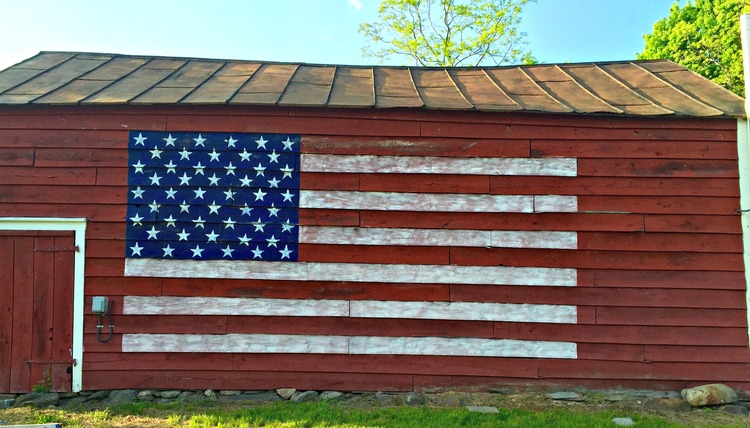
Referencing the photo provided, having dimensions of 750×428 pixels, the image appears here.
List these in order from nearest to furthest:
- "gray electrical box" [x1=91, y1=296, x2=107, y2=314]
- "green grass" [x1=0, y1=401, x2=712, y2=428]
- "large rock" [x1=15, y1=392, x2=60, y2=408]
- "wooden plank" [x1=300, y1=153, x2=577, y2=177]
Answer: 1. "green grass" [x1=0, y1=401, x2=712, y2=428]
2. "large rock" [x1=15, y1=392, x2=60, y2=408]
3. "gray electrical box" [x1=91, y1=296, x2=107, y2=314]
4. "wooden plank" [x1=300, y1=153, x2=577, y2=177]

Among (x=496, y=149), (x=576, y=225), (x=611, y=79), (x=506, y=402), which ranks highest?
(x=611, y=79)

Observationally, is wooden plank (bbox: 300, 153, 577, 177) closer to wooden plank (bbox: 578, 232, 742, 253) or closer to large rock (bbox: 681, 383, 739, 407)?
wooden plank (bbox: 578, 232, 742, 253)

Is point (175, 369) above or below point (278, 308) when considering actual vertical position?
below

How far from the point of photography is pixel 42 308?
19.8 ft

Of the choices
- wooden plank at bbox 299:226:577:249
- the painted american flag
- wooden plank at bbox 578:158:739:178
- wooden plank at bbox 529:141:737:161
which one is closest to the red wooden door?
the painted american flag

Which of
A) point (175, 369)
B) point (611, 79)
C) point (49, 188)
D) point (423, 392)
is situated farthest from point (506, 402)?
point (49, 188)

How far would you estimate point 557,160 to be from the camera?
6199 millimetres

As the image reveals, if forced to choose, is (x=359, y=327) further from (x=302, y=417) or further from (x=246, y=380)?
(x=246, y=380)

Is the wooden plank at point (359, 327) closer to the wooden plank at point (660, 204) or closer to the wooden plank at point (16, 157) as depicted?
the wooden plank at point (660, 204)

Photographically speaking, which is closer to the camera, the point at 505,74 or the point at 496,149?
the point at 496,149

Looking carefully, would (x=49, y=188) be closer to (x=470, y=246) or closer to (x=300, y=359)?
(x=300, y=359)

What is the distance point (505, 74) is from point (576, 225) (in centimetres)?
276

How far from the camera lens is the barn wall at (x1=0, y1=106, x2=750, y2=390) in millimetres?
6027

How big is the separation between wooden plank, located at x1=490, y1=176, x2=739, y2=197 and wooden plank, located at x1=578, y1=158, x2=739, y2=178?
5cm
